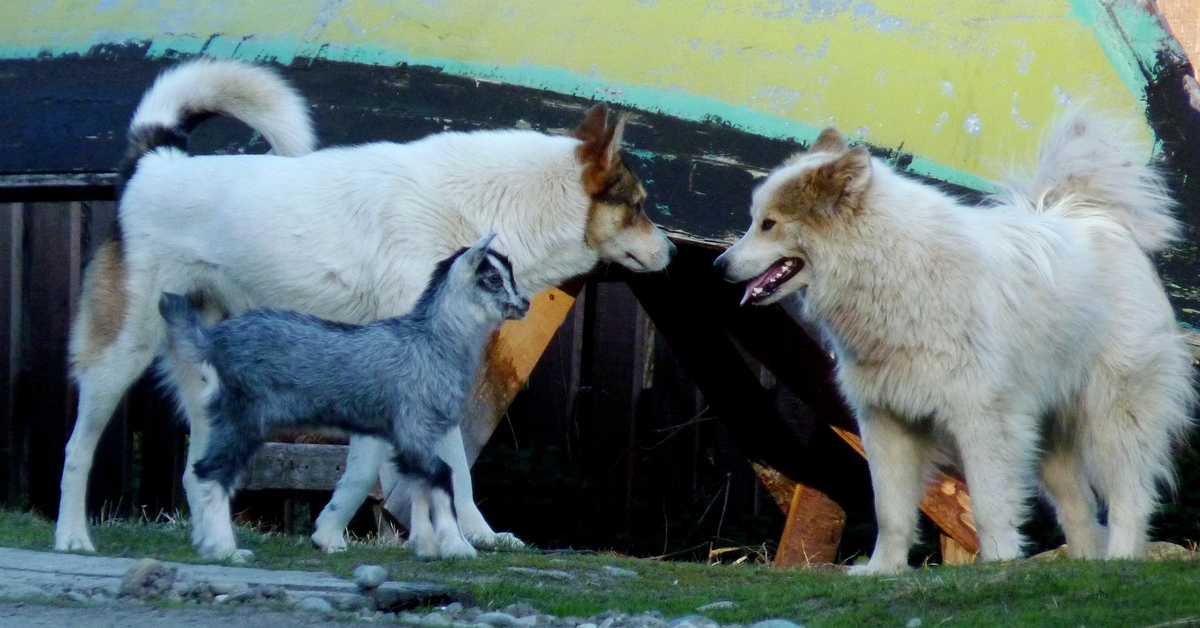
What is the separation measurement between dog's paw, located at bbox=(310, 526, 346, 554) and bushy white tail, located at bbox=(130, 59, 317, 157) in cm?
177

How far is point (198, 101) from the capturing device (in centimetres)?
525

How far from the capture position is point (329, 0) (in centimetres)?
682

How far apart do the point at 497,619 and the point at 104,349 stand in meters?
2.45

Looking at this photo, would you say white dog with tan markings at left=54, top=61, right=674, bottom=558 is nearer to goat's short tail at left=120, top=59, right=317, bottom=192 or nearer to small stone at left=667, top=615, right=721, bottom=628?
goat's short tail at left=120, top=59, right=317, bottom=192

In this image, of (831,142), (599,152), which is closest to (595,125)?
(599,152)

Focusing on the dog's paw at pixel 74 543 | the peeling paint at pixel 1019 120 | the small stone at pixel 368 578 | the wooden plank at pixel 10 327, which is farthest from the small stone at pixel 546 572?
the wooden plank at pixel 10 327

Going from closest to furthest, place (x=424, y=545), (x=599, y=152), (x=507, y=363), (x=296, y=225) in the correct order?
(x=424, y=545) < (x=296, y=225) < (x=599, y=152) < (x=507, y=363)

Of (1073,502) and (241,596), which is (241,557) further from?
(1073,502)

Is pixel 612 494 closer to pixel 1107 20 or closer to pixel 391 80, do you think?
pixel 391 80

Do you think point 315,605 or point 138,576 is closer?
point 315,605

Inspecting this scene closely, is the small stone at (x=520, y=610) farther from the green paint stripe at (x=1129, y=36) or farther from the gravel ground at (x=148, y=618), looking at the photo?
the green paint stripe at (x=1129, y=36)

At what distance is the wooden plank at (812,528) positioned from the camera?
7.04 metres

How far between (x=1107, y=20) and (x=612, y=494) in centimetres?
425

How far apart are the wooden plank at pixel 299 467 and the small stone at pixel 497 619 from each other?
3.32 metres
